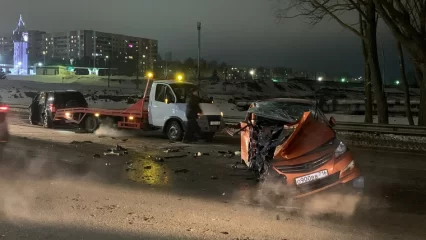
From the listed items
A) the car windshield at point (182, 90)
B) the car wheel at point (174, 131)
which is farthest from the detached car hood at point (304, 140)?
the car windshield at point (182, 90)

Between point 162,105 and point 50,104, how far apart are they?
21.8 ft

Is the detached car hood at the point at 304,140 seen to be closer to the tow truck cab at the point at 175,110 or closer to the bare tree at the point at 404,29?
the tow truck cab at the point at 175,110

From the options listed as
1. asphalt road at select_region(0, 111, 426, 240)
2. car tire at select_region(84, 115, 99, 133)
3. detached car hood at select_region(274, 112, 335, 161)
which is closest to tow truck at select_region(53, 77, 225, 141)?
car tire at select_region(84, 115, 99, 133)

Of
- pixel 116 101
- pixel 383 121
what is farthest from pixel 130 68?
pixel 383 121

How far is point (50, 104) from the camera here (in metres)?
19.7

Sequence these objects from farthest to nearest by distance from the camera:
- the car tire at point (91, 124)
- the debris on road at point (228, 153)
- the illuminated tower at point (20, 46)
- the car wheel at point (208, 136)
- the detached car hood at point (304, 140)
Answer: the illuminated tower at point (20, 46) → the car tire at point (91, 124) → the car wheel at point (208, 136) → the debris on road at point (228, 153) → the detached car hood at point (304, 140)

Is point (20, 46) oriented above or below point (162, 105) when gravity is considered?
above

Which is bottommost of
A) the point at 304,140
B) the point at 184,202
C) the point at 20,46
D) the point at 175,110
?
the point at 184,202

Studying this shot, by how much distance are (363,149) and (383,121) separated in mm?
6508

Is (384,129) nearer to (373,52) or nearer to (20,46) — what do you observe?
(373,52)

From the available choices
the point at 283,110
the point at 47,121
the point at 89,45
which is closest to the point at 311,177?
the point at 283,110

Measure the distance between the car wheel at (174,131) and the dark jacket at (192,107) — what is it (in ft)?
1.95

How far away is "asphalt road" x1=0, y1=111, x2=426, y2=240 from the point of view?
19.3 feet

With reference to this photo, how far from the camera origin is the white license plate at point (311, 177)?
701 cm
